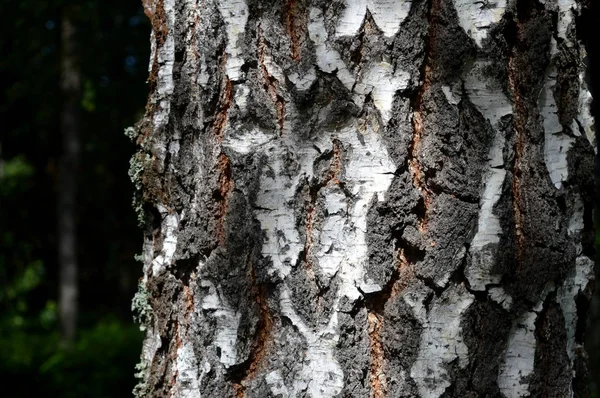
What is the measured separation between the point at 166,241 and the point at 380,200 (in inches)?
16.6

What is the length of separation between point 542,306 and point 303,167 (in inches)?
17.7

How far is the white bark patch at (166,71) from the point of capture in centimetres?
129

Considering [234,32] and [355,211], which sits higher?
[234,32]

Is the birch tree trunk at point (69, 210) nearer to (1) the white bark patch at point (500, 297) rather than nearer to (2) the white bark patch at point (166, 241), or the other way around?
(2) the white bark patch at point (166, 241)

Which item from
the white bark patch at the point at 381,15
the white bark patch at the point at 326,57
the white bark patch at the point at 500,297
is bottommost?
the white bark patch at the point at 500,297

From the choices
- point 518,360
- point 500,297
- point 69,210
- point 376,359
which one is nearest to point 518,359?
point 518,360

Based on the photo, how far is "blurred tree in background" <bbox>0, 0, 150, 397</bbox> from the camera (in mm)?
5848

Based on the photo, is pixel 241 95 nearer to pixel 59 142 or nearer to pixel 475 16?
pixel 475 16

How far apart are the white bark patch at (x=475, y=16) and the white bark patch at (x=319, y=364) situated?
489mm

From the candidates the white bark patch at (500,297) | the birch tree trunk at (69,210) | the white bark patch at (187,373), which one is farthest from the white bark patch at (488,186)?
the birch tree trunk at (69,210)

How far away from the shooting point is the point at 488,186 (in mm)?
1144

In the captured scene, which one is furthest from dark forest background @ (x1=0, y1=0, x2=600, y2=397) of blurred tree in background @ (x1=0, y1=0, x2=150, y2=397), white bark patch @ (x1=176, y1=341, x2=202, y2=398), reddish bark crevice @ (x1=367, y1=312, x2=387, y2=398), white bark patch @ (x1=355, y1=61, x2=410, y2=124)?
white bark patch @ (x1=176, y1=341, x2=202, y2=398)

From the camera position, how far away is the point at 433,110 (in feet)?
3.73

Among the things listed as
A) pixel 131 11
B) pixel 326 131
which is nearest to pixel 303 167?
pixel 326 131
